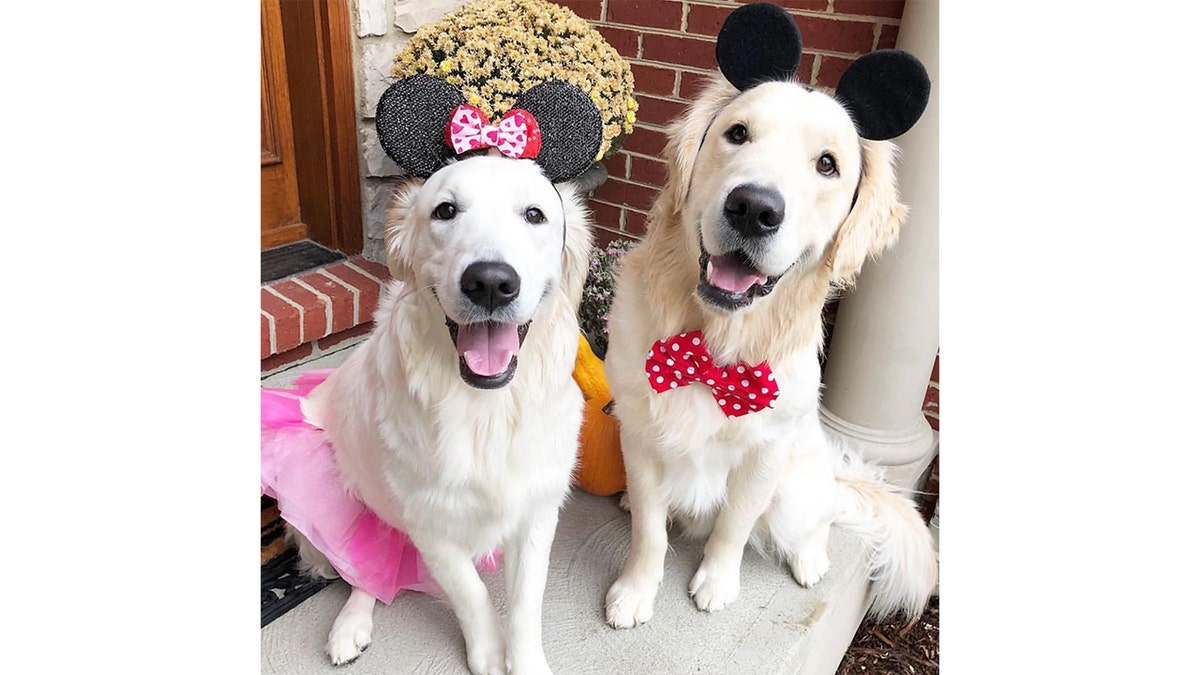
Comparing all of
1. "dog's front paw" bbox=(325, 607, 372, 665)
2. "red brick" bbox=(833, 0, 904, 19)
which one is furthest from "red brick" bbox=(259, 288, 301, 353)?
"red brick" bbox=(833, 0, 904, 19)

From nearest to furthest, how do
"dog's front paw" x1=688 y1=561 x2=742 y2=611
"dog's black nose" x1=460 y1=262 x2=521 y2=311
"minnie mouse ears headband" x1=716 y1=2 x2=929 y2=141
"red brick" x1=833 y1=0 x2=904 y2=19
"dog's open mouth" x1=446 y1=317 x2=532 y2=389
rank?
"dog's black nose" x1=460 y1=262 x2=521 y2=311
"dog's open mouth" x1=446 y1=317 x2=532 y2=389
"minnie mouse ears headband" x1=716 y1=2 x2=929 y2=141
"dog's front paw" x1=688 y1=561 x2=742 y2=611
"red brick" x1=833 y1=0 x2=904 y2=19

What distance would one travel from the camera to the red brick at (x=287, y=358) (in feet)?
8.02

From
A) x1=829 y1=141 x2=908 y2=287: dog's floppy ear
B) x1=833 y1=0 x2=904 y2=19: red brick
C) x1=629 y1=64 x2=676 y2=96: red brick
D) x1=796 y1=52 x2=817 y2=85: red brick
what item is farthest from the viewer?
x1=629 y1=64 x2=676 y2=96: red brick

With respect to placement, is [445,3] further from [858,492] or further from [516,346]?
[858,492]

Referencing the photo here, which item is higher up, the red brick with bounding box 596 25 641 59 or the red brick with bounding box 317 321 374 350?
the red brick with bounding box 596 25 641 59

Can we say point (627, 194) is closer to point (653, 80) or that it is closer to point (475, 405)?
point (653, 80)

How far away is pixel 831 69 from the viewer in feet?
8.00

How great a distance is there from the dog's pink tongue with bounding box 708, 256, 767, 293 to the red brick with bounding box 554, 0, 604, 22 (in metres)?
2.03

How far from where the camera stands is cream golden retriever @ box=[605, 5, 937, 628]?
1.37m

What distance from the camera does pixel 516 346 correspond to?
125cm

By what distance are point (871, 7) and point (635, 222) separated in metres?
1.29

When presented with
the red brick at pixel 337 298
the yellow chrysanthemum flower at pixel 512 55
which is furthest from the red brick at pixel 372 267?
the yellow chrysanthemum flower at pixel 512 55

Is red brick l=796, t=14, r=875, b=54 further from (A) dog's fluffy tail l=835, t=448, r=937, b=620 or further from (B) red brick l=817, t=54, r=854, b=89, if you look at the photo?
(A) dog's fluffy tail l=835, t=448, r=937, b=620

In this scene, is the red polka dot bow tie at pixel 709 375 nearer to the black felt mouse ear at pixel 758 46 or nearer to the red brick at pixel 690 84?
the black felt mouse ear at pixel 758 46
